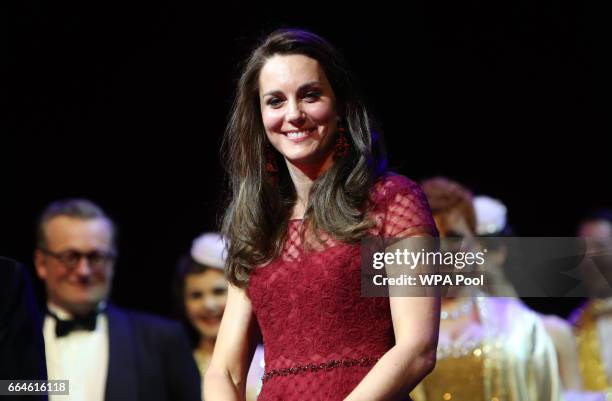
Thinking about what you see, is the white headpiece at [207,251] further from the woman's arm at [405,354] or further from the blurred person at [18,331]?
the woman's arm at [405,354]

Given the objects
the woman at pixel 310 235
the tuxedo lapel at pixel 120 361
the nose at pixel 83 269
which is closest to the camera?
the woman at pixel 310 235

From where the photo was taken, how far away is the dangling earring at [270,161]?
9.05 feet

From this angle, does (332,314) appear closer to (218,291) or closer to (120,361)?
(120,361)

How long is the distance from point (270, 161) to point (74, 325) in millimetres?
2302

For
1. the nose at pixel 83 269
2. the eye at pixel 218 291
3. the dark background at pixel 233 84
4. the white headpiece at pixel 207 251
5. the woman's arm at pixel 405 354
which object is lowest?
the woman's arm at pixel 405 354

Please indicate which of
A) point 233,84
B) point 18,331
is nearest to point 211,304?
point 233,84

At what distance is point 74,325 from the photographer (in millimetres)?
4738

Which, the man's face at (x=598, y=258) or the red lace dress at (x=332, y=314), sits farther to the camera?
the man's face at (x=598, y=258)

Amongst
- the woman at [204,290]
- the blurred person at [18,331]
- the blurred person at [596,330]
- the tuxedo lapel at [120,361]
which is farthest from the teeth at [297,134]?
the blurred person at [596,330]

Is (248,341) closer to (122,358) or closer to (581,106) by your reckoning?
(122,358)

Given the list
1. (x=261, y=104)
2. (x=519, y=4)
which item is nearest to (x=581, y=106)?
(x=519, y=4)

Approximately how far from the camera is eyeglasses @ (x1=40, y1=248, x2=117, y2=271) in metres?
4.79

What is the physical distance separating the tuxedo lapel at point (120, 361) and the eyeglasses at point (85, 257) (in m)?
0.22

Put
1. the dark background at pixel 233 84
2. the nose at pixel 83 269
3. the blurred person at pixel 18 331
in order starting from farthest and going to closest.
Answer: the dark background at pixel 233 84 → the nose at pixel 83 269 → the blurred person at pixel 18 331
